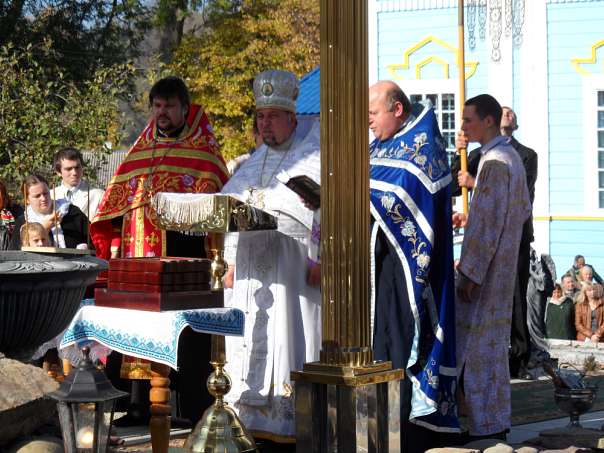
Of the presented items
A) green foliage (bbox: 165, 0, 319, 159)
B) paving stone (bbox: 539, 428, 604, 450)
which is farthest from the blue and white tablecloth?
green foliage (bbox: 165, 0, 319, 159)

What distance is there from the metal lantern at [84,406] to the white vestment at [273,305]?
2.04 m

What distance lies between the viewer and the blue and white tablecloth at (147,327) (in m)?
5.46

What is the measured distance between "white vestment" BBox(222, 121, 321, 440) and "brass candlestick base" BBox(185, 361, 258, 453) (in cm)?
104

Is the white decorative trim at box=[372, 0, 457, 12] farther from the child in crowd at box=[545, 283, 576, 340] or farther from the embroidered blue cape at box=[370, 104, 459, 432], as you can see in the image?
the embroidered blue cape at box=[370, 104, 459, 432]

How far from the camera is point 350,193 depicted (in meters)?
4.62

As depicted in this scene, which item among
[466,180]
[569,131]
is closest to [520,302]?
[466,180]

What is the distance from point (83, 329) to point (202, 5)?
24.4 m

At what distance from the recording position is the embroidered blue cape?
20.1 ft

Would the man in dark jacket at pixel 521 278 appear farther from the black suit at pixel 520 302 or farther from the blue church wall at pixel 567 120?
the blue church wall at pixel 567 120

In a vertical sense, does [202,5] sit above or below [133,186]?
above

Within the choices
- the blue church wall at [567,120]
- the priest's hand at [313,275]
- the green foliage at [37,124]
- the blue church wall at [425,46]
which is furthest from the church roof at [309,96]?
the priest's hand at [313,275]

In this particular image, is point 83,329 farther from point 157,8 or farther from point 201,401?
point 157,8

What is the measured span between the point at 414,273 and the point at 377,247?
10.2 inches

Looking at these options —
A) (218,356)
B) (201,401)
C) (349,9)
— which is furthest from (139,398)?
(349,9)
